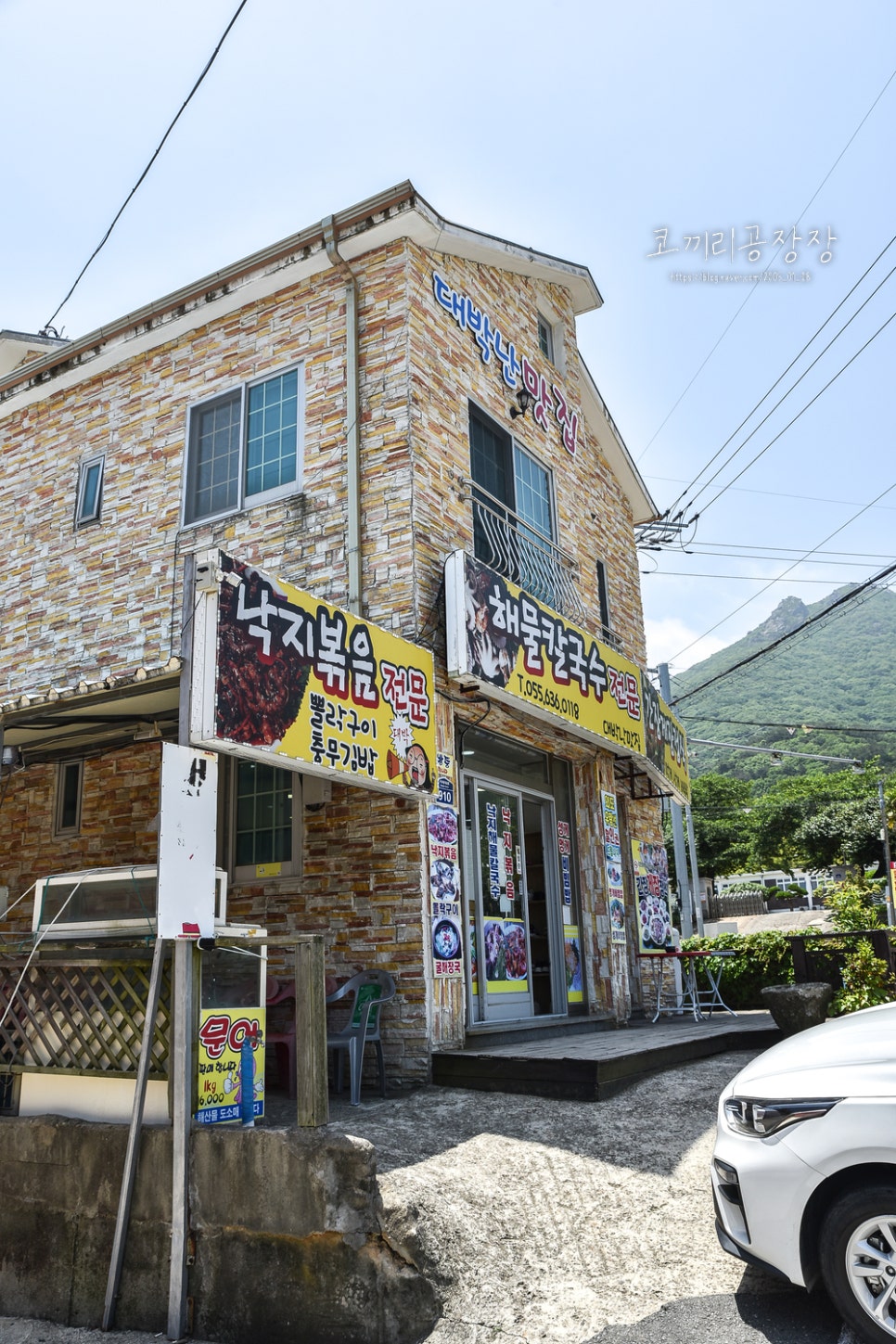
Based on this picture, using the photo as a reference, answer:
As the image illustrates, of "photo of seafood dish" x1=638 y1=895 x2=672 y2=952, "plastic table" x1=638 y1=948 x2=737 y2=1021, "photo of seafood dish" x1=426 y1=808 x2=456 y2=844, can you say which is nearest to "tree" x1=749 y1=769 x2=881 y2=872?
"plastic table" x1=638 y1=948 x2=737 y2=1021

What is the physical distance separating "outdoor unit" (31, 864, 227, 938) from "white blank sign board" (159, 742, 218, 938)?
0.39 metres

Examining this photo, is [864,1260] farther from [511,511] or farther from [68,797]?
[68,797]

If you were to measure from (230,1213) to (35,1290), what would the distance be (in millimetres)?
1479

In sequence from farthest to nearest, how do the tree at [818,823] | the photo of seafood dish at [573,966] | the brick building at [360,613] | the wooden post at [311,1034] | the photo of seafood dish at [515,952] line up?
the tree at [818,823] → the photo of seafood dish at [573,966] → the photo of seafood dish at [515,952] → the brick building at [360,613] → the wooden post at [311,1034]

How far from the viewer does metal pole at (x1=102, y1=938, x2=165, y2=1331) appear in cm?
483

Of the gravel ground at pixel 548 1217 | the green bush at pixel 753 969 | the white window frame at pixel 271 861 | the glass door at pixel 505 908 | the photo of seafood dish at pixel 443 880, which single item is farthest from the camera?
the green bush at pixel 753 969

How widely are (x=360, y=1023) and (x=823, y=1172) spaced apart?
13.5 feet

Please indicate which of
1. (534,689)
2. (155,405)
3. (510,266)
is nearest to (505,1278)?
(534,689)

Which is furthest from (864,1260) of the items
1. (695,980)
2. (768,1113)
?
(695,980)

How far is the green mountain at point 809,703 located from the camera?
7156 cm

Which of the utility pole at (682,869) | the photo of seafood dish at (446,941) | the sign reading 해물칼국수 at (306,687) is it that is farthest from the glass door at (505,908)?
the utility pole at (682,869)

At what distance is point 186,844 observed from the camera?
16.2 ft

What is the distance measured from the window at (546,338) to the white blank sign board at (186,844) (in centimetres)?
867

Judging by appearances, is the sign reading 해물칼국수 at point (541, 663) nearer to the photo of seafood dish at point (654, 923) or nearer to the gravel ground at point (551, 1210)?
the photo of seafood dish at point (654, 923)
